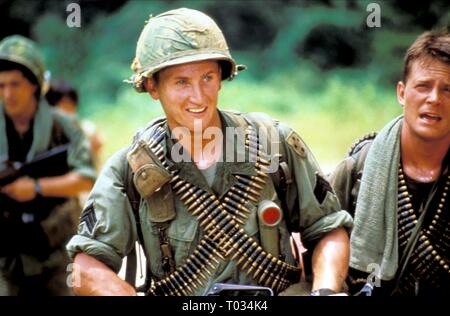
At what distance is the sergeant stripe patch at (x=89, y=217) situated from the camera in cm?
479

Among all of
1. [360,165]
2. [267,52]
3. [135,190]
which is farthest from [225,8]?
[135,190]

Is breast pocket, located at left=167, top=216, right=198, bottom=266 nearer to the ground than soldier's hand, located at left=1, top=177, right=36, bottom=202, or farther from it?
nearer to the ground

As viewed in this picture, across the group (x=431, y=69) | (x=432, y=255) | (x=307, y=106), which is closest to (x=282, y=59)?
(x=307, y=106)

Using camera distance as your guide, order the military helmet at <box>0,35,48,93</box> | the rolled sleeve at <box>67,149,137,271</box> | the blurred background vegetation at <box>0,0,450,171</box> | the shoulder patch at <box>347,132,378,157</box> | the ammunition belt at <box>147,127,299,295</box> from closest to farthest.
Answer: the rolled sleeve at <box>67,149,137,271</box>, the ammunition belt at <box>147,127,299,295</box>, the shoulder patch at <box>347,132,378,157</box>, the military helmet at <box>0,35,48,93</box>, the blurred background vegetation at <box>0,0,450,171</box>

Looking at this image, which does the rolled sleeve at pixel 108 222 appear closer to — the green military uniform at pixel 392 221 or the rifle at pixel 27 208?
the green military uniform at pixel 392 221

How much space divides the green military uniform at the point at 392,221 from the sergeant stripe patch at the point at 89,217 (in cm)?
156

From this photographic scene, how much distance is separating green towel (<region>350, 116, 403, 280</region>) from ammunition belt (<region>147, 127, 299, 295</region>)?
778 mm

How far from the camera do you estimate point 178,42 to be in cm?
477

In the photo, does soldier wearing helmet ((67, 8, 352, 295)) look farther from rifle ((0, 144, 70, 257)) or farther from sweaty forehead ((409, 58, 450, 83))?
rifle ((0, 144, 70, 257))

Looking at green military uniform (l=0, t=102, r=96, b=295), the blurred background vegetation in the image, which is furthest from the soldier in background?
the blurred background vegetation

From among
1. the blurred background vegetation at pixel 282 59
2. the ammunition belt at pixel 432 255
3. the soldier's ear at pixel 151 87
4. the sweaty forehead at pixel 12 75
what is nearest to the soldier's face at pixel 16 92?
the sweaty forehead at pixel 12 75

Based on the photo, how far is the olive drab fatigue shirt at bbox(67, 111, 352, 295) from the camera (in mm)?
4781

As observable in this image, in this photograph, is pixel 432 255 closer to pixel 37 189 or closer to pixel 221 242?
pixel 221 242
